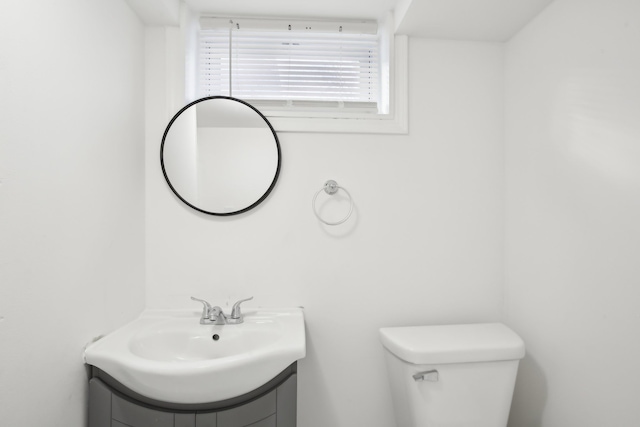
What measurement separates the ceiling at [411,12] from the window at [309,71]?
0.04 metres

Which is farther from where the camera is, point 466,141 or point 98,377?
point 466,141

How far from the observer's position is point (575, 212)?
116cm

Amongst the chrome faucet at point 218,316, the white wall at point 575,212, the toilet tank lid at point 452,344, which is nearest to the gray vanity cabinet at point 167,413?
the chrome faucet at point 218,316

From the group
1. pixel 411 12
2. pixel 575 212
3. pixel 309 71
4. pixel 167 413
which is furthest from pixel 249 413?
pixel 411 12

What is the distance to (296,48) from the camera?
62.6 inches

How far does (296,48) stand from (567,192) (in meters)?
1.29

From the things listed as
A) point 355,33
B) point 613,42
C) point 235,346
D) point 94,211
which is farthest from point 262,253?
point 613,42

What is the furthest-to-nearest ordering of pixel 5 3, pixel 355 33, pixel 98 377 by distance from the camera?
pixel 355 33, pixel 98 377, pixel 5 3

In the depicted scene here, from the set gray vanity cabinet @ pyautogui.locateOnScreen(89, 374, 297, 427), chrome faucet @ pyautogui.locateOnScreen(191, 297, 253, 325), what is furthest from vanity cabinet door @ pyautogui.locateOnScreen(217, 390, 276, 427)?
chrome faucet @ pyautogui.locateOnScreen(191, 297, 253, 325)

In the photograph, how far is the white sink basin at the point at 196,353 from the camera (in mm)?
981

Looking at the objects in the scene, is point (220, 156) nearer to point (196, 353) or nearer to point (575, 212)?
point (196, 353)

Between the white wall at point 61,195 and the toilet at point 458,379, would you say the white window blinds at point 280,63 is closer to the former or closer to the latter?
the white wall at point 61,195

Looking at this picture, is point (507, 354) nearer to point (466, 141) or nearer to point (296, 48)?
point (466, 141)

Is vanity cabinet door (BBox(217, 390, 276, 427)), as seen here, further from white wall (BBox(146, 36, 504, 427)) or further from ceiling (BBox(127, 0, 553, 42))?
ceiling (BBox(127, 0, 553, 42))
